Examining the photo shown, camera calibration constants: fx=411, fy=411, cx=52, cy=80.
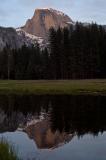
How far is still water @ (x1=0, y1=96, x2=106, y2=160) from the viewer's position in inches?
902

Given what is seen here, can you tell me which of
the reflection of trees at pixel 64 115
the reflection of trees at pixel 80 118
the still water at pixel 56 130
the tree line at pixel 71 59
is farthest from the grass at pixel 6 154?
the tree line at pixel 71 59

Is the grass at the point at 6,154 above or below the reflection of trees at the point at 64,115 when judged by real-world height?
above

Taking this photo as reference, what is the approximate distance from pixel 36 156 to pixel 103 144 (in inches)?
210

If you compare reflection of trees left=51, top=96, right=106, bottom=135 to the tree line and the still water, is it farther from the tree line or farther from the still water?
the tree line

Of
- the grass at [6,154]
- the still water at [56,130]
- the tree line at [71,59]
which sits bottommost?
the still water at [56,130]

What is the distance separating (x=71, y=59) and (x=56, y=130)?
107437 millimetres

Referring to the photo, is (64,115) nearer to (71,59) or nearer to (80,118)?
(80,118)

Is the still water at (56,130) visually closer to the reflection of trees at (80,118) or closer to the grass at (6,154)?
the reflection of trees at (80,118)

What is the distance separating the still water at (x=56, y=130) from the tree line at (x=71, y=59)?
85123mm

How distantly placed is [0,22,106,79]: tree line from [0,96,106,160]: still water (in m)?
85.1

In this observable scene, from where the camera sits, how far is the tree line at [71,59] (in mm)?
138250

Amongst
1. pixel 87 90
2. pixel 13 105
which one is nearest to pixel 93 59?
pixel 87 90

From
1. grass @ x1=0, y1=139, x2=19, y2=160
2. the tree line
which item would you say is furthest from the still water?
the tree line

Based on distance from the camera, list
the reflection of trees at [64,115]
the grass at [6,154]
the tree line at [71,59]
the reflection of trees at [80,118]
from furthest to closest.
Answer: the tree line at [71,59], the reflection of trees at [64,115], the reflection of trees at [80,118], the grass at [6,154]
